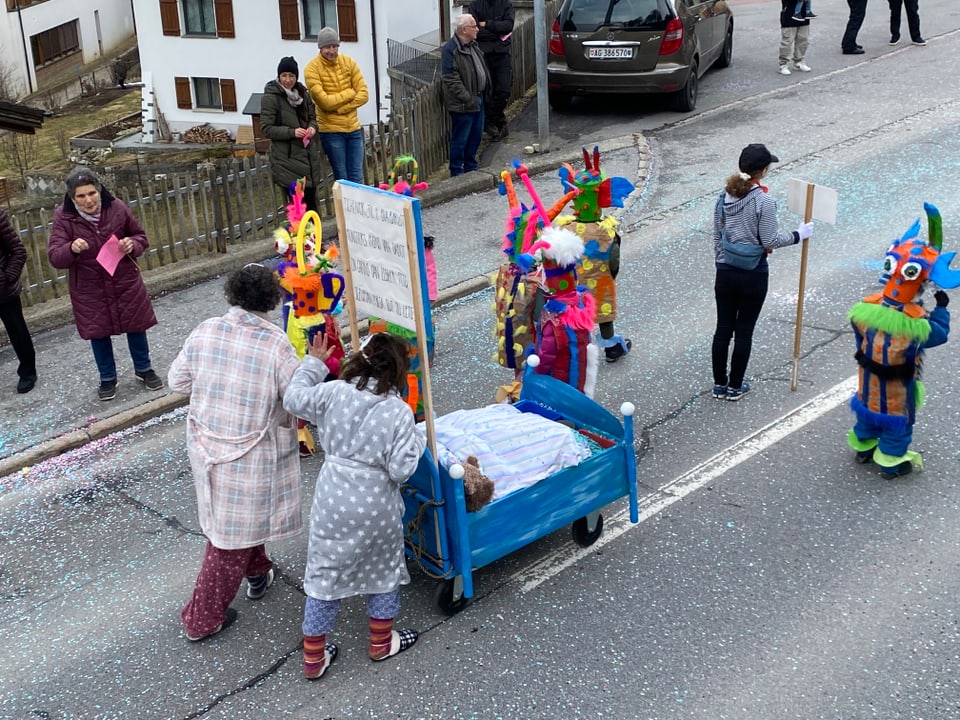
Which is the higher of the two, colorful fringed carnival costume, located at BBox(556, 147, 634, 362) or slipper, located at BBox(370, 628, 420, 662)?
colorful fringed carnival costume, located at BBox(556, 147, 634, 362)

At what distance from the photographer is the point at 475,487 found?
16.1 feet

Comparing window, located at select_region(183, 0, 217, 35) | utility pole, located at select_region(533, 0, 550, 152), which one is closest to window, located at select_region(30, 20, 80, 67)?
window, located at select_region(183, 0, 217, 35)

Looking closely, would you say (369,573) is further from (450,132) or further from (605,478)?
(450,132)

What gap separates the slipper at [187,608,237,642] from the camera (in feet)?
16.8

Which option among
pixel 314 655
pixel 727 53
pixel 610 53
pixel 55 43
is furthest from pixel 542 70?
pixel 55 43

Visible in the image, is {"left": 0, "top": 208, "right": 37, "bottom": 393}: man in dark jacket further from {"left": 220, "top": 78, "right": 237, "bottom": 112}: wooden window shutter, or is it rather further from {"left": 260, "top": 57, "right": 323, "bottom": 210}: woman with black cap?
{"left": 220, "top": 78, "right": 237, "bottom": 112}: wooden window shutter

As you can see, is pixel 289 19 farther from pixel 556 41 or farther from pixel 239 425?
pixel 239 425

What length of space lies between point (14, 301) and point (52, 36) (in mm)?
28182

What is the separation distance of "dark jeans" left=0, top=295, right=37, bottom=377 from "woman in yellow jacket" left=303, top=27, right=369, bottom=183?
395cm

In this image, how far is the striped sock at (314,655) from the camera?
15.7ft

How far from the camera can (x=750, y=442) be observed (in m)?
6.79

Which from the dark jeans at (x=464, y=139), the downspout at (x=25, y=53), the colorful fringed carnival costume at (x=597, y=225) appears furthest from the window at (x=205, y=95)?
the colorful fringed carnival costume at (x=597, y=225)

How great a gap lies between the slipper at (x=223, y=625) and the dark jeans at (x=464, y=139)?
316 inches

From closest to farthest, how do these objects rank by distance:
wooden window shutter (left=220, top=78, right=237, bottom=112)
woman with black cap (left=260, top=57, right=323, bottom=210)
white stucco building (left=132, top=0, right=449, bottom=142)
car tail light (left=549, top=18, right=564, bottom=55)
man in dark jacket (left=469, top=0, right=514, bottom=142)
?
woman with black cap (left=260, top=57, right=323, bottom=210) < man in dark jacket (left=469, top=0, right=514, bottom=142) < car tail light (left=549, top=18, right=564, bottom=55) < white stucco building (left=132, top=0, right=449, bottom=142) < wooden window shutter (left=220, top=78, right=237, bottom=112)
